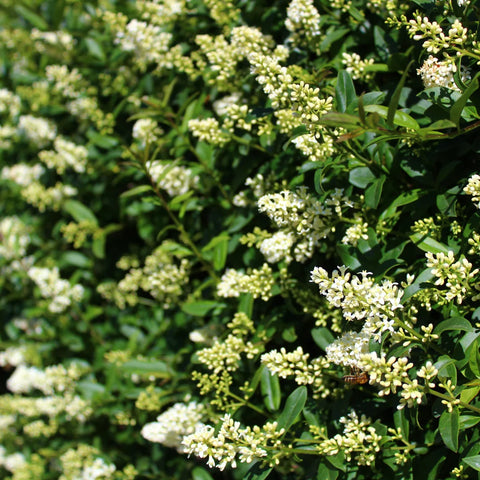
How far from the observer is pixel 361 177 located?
2.11m

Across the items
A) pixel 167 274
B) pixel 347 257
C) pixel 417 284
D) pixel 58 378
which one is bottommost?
pixel 58 378

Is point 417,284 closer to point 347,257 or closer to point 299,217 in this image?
point 347,257

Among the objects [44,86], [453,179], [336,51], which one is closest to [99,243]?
[44,86]

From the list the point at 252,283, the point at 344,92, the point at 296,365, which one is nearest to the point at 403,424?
the point at 296,365

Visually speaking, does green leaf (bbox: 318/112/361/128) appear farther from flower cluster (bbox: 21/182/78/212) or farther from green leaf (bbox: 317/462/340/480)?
flower cluster (bbox: 21/182/78/212)

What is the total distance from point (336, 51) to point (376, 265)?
3.57 ft

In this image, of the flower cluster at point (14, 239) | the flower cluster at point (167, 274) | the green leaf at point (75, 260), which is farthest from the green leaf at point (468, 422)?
the flower cluster at point (14, 239)

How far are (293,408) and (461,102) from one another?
124cm

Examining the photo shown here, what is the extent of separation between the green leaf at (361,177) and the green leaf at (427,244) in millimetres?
289

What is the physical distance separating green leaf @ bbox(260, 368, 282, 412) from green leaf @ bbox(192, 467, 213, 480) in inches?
30.4

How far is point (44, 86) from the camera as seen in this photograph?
406 cm

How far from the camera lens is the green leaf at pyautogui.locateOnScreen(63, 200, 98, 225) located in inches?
146

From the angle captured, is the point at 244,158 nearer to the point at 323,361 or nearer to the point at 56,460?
the point at 323,361

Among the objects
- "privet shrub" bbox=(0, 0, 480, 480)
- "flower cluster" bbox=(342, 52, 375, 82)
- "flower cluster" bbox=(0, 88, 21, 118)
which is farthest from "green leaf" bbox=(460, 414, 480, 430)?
"flower cluster" bbox=(0, 88, 21, 118)
